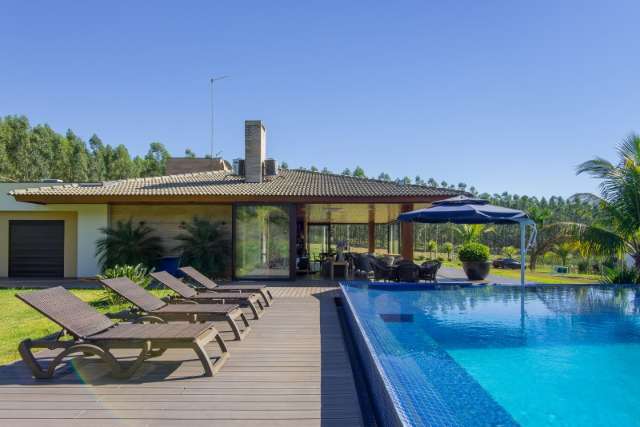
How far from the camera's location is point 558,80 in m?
16.3

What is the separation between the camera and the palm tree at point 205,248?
14.0 m

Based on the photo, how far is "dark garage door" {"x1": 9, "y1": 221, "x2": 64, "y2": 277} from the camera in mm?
15984

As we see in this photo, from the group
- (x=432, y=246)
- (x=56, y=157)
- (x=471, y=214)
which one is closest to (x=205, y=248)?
(x=471, y=214)

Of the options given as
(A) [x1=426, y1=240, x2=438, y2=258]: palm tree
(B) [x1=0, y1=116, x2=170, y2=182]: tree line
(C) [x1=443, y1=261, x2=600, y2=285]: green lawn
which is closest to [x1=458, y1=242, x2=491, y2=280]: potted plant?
(C) [x1=443, y1=261, x2=600, y2=285]: green lawn

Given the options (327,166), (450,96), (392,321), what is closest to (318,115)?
(450,96)

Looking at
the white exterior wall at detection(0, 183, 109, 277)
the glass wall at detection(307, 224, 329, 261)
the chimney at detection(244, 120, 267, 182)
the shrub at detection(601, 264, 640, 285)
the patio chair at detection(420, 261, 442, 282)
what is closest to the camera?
the shrub at detection(601, 264, 640, 285)

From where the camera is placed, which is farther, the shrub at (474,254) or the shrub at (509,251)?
the shrub at (509,251)

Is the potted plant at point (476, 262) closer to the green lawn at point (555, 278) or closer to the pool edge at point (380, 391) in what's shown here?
the green lawn at point (555, 278)

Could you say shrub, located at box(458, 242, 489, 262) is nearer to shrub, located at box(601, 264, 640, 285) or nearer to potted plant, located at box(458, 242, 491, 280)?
potted plant, located at box(458, 242, 491, 280)

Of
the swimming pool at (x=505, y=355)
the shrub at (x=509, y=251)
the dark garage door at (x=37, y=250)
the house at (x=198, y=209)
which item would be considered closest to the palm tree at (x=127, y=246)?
the house at (x=198, y=209)

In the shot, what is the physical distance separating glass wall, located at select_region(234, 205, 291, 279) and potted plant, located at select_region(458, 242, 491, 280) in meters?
6.04

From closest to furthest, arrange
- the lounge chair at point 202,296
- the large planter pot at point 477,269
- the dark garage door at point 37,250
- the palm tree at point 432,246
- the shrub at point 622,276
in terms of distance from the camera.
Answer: the lounge chair at point 202,296 → the shrub at point 622,276 → the large planter pot at point 477,269 → the dark garage door at point 37,250 → the palm tree at point 432,246

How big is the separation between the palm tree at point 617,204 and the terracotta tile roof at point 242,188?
4.00 metres

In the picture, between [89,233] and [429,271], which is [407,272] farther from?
[89,233]
